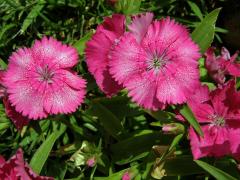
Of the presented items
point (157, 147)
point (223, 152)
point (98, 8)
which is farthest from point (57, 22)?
point (223, 152)

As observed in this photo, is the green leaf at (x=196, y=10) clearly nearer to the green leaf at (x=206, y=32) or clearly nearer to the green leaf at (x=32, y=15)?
the green leaf at (x=206, y=32)

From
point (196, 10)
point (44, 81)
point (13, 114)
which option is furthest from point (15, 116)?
point (196, 10)

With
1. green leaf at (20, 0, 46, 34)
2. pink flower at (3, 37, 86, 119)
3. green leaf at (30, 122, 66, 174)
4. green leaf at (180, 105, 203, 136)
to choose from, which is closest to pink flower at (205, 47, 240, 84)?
green leaf at (180, 105, 203, 136)

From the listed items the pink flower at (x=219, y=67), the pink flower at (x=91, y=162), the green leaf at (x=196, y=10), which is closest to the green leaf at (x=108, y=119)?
the pink flower at (x=91, y=162)

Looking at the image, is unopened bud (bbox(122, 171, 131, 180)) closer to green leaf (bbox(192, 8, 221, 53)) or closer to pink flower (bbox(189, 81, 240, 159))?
pink flower (bbox(189, 81, 240, 159))

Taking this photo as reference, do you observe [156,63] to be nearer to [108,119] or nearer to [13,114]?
[108,119]

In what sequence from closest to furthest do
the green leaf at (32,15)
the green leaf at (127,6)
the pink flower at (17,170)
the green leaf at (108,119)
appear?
the pink flower at (17,170)
the green leaf at (108,119)
the green leaf at (127,6)
the green leaf at (32,15)
